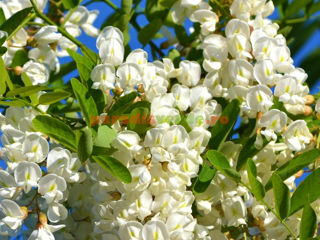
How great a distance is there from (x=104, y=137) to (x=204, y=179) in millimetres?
186

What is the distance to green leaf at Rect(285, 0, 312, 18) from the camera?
1566 millimetres

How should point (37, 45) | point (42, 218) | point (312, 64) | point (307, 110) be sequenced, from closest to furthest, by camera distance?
1. point (42, 218)
2. point (307, 110)
3. point (37, 45)
4. point (312, 64)

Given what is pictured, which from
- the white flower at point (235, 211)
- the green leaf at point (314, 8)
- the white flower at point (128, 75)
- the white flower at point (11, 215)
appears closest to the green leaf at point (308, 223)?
the white flower at point (235, 211)

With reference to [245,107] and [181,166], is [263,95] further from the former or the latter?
[181,166]

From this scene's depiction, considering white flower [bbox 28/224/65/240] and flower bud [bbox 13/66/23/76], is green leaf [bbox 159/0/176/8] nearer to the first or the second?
flower bud [bbox 13/66/23/76]

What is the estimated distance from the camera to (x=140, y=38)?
4.80 feet

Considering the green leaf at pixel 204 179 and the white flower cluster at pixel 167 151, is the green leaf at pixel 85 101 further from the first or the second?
the green leaf at pixel 204 179

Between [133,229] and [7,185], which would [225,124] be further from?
[7,185]

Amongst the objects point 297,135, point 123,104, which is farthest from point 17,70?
point 297,135

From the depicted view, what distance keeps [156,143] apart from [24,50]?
42cm

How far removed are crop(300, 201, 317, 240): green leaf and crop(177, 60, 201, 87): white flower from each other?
1.18ft

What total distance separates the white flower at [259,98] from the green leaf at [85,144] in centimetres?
30

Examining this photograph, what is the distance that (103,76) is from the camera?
117cm

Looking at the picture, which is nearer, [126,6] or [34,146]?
[34,146]
